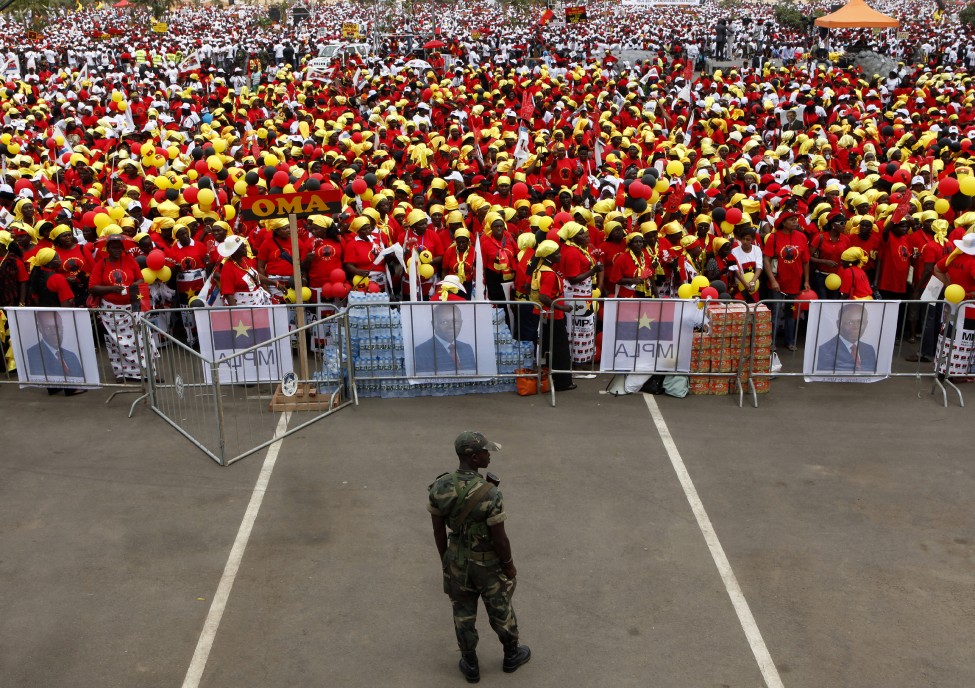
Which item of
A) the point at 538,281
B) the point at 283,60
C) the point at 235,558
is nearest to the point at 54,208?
the point at 538,281

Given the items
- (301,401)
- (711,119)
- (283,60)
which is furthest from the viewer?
(283,60)

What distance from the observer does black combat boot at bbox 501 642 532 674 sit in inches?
219

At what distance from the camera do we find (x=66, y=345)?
9.61 meters

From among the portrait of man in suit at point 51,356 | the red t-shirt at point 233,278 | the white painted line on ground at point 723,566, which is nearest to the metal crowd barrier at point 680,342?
the white painted line on ground at point 723,566

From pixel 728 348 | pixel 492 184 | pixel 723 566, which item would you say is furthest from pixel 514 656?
pixel 492 184

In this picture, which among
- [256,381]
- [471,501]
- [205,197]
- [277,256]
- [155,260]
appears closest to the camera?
[471,501]

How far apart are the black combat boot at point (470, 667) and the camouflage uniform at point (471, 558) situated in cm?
7

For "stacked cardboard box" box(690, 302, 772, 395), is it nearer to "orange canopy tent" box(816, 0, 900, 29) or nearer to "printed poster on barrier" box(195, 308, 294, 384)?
"printed poster on barrier" box(195, 308, 294, 384)

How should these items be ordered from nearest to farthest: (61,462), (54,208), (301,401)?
(61,462), (301,401), (54,208)

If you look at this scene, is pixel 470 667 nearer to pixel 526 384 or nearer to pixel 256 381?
pixel 526 384

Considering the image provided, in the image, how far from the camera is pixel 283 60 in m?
37.5

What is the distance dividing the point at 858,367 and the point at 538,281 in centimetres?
337

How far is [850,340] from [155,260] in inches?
288

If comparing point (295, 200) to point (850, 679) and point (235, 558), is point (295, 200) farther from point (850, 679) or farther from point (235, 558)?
point (850, 679)
